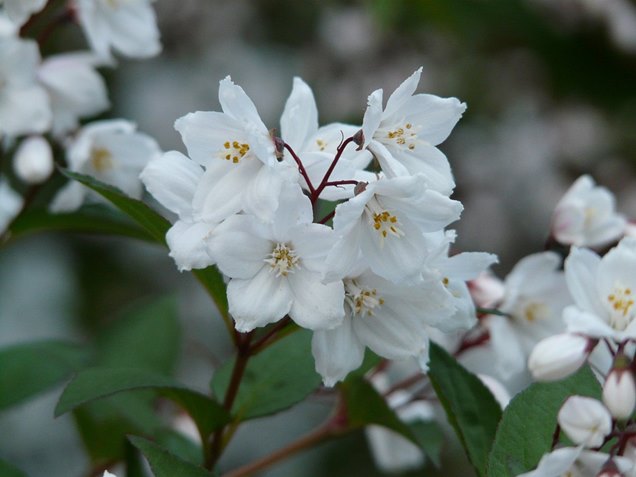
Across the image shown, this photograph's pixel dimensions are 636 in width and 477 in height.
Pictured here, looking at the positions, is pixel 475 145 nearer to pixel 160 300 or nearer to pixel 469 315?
pixel 160 300

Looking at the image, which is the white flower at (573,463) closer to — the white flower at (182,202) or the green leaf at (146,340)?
the white flower at (182,202)

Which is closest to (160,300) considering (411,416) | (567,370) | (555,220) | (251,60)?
(411,416)

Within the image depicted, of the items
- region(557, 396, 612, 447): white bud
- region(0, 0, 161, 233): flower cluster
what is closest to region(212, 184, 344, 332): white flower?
region(557, 396, 612, 447): white bud

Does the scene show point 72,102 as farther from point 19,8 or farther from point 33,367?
point 33,367

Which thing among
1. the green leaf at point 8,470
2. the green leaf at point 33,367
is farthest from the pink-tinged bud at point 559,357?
the green leaf at point 33,367

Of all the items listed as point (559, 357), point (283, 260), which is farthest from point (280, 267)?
point (559, 357)
